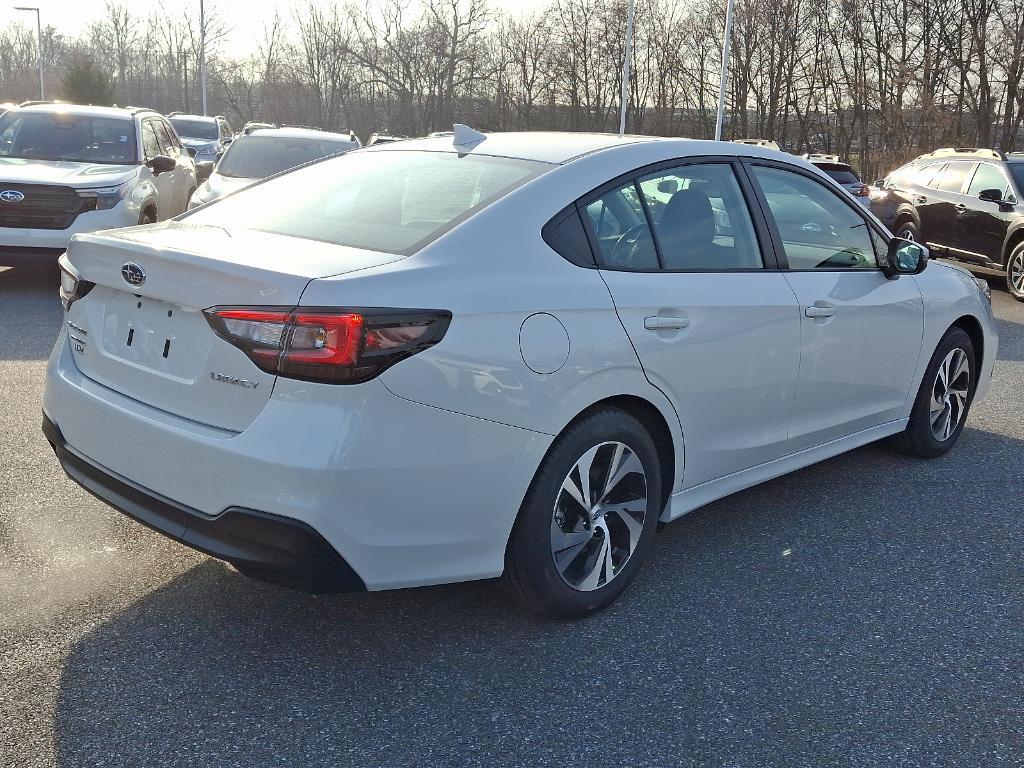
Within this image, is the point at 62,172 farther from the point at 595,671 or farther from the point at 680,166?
the point at 595,671

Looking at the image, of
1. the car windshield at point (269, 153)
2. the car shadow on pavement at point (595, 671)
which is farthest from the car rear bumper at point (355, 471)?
the car windshield at point (269, 153)

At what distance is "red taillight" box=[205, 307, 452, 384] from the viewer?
8.85 feet

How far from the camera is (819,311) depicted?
165 inches

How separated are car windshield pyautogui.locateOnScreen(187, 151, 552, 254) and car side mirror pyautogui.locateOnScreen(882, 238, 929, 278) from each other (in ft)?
6.45

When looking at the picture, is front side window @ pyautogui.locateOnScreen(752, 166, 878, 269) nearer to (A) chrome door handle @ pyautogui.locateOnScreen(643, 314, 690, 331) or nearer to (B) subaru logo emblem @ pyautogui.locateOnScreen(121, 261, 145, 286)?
(A) chrome door handle @ pyautogui.locateOnScreen(643, 314, 690, 331)

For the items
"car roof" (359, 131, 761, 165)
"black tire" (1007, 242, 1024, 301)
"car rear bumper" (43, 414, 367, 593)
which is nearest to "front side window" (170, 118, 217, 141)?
"black tire" (1007, 242, 1024, 301)

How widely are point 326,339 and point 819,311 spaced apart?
2.26 meters

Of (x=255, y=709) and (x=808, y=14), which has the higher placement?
(x=808, y=14)

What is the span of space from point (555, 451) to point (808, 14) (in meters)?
42.2

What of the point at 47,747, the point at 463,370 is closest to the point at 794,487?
the point at 463,370

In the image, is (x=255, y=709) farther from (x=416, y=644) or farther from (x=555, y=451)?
(x=555, y=451)

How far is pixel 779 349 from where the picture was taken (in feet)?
13.1

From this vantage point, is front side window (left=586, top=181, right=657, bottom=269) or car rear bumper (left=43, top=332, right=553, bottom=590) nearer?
car rear bumper (left=43, top=332, right=553, bottom=590)

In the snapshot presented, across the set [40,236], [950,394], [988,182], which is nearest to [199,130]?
[40,236]
